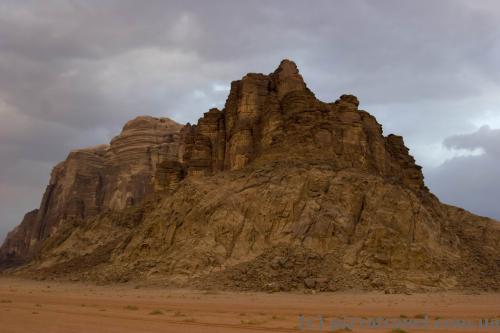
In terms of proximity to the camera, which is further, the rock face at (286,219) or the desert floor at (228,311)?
the rock face at (286,219)

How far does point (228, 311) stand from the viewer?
91.8 feet

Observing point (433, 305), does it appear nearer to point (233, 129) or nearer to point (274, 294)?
point (274, 294)

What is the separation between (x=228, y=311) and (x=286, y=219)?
2271cm

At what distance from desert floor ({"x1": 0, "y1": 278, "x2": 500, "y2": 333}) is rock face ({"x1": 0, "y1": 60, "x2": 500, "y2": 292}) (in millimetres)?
3815

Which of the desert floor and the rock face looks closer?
the desert floor

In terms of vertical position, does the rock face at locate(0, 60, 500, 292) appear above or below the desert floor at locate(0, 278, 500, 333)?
above

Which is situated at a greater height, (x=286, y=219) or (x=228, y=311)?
(x=286, y=219)

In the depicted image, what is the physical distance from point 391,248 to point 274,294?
12.3m

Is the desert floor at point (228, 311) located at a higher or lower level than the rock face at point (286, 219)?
lower

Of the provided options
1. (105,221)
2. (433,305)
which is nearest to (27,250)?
(105,221)

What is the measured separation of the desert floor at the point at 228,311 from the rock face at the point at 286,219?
3815mm

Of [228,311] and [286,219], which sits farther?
[286,219]

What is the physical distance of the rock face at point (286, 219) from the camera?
45562mm

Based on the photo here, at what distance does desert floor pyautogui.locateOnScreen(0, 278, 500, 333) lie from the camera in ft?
65.7
